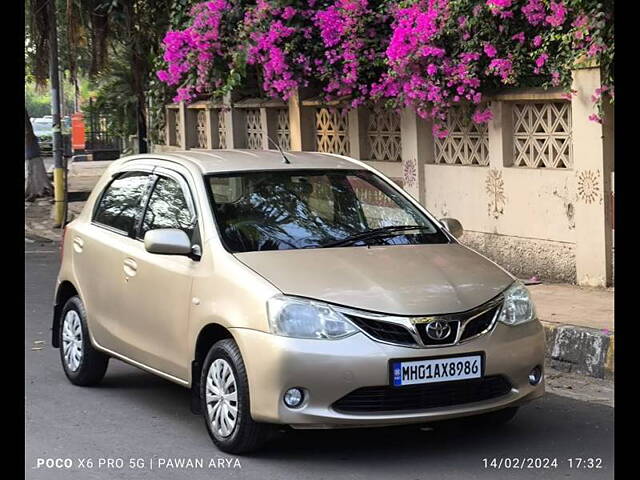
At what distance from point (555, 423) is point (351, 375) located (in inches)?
66.5

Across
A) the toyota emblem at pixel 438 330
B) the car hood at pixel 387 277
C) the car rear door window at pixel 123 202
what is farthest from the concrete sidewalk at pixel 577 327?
the car rear door window at pixel 123 202

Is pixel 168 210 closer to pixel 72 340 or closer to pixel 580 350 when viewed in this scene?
pixel 72 340

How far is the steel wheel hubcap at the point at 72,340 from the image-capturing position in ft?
26.2

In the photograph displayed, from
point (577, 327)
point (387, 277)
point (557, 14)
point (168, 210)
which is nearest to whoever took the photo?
point (387, 277)

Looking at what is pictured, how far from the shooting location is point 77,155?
45.2m

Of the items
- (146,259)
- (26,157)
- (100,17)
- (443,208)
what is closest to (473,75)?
(443,208)

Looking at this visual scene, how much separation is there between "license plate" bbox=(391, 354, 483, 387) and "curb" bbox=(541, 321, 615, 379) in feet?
8.08

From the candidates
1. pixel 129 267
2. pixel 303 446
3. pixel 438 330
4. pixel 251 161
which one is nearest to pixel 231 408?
pixel 303 446

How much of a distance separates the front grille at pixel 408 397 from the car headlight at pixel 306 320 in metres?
0.32

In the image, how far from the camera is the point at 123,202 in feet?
25.8

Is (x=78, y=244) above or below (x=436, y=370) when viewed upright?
above

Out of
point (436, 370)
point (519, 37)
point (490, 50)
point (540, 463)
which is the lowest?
point (540, 463)

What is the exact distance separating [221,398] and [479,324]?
1411 mm

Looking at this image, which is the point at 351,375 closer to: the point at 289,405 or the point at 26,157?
the point at 289,405
